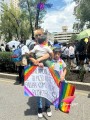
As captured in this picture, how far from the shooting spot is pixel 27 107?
756 cm

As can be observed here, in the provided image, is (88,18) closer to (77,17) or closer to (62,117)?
(77,17)

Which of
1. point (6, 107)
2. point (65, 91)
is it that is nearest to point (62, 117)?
point (65, 91)

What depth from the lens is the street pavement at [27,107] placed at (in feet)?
22.0

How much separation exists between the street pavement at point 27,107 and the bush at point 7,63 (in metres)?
3.20

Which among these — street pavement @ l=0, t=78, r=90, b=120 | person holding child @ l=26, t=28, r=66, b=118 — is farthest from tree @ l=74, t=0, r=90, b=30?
person holding child @ l=26, t=28, r=66, b=118

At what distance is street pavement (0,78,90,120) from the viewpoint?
264 inches

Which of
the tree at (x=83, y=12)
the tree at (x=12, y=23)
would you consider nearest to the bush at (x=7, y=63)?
the tree at (x=83, y=12)

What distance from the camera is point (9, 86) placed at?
10.5m

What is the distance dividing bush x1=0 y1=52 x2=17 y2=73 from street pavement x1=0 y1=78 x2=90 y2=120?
10.5ft

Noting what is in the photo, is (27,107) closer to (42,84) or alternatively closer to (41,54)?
(42,84)

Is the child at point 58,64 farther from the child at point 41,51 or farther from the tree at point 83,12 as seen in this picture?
the tree at point 83,12

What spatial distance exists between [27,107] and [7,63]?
5.69 meters

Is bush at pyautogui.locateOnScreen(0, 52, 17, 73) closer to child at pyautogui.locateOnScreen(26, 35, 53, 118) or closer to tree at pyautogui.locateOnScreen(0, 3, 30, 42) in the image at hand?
child at pyautogui.locateOnScreen(26, 35, 53, 118)

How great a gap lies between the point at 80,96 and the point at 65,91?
78.5 inches
